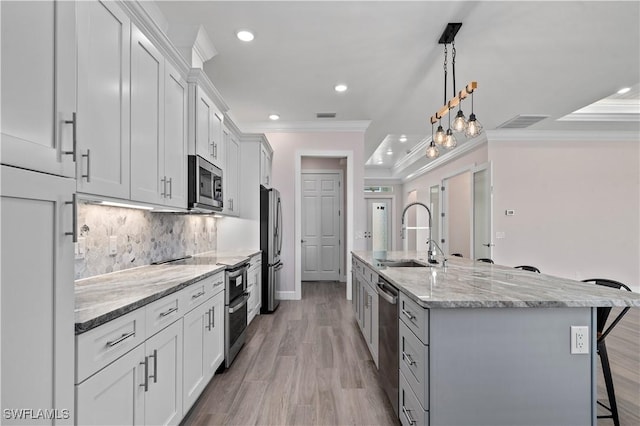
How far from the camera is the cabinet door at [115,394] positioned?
1094mm

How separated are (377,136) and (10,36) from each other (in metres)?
5.78

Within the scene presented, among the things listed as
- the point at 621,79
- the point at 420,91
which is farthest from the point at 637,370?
the point at 420,91

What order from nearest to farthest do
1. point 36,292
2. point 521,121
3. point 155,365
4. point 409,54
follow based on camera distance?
point 36,292 → point 155,365 → point 409,54 → point 521,121

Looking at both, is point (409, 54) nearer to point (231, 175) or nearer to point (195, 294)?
point (231, 175)

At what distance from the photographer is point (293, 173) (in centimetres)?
539

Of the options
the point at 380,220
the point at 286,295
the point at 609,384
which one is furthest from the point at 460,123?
the point at 380,220

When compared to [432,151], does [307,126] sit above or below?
above

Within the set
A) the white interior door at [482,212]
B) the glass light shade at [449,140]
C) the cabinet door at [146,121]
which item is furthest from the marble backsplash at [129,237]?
the white interior door at [482,212]

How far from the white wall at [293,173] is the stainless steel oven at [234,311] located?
215cm

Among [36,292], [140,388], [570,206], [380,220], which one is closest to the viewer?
[36,292]

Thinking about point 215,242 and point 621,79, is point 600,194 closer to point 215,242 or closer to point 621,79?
point 621,79

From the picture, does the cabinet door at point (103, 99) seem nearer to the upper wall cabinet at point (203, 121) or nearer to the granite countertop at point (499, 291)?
the upper wall cabinet at point (203, 121)

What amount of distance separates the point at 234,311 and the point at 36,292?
201 centimetres

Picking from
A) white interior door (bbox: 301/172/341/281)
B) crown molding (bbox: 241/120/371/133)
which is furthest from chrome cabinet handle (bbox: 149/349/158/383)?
white interior door (bbox: 301/172/341/281)
